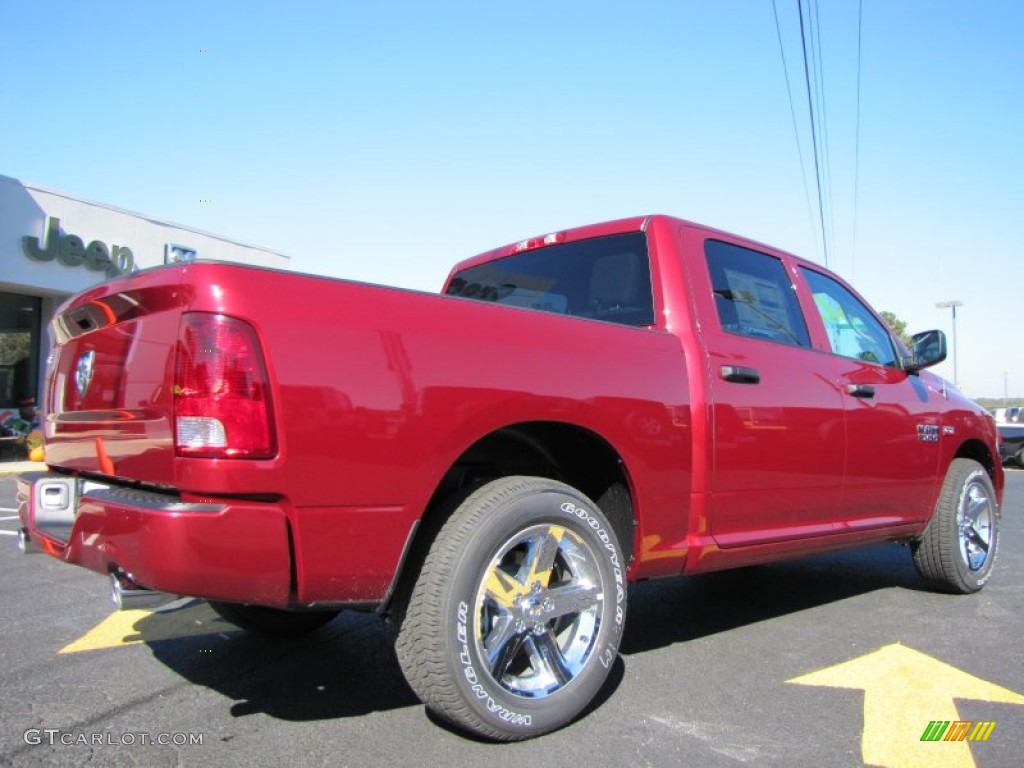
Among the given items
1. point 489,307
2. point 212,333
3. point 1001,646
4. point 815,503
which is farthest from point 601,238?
point 1001,646

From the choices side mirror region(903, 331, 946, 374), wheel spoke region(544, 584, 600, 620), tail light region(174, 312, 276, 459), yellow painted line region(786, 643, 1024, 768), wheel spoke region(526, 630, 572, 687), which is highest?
side mirror region(903, 331, 946, 374)

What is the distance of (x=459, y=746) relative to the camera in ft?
8.14

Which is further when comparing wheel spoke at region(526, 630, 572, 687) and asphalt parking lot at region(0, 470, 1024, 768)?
wheel spoke at region(526, 630, 572, 687)

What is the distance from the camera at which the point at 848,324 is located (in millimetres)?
4387

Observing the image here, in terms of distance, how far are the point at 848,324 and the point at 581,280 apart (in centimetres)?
166

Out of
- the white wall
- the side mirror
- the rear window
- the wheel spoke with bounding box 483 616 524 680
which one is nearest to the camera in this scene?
the wheel spoke with bounding box 483 616 524 680

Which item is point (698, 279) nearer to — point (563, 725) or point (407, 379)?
point (407, 379)

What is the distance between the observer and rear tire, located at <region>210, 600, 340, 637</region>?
3324 millimetres

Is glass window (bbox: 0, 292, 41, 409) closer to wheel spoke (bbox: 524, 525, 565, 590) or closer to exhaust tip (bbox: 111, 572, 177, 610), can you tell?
exhaust tip (bbox: 111, 572, 177, 610)

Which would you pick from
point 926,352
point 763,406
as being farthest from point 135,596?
point 926,352

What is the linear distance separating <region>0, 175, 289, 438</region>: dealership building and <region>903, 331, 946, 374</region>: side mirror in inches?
517

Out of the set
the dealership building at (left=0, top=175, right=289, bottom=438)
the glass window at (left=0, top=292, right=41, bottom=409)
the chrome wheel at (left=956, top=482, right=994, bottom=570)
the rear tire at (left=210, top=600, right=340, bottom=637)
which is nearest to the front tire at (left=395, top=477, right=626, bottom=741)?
the rear tire at (left=210, top=600, right=340, bottom=637)

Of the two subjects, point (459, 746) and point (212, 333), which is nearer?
point (212, 333)

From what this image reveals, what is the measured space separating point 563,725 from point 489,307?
1.40 meters
